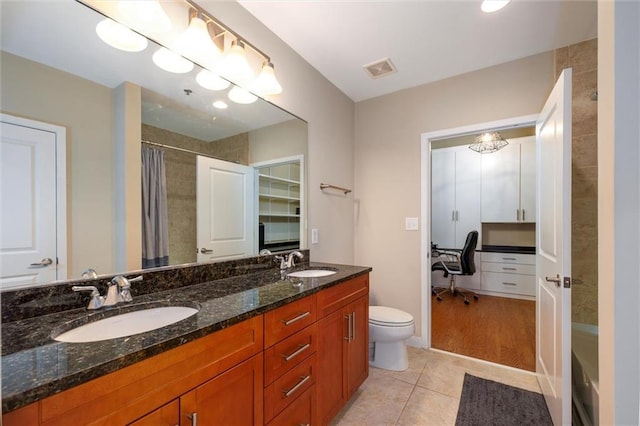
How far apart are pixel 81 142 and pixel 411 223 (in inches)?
94.1

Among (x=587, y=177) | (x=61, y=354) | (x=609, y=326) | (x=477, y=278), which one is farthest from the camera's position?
(x=477, y=278)

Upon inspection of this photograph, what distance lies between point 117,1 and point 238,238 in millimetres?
1223

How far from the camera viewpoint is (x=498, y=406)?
66.4 inches

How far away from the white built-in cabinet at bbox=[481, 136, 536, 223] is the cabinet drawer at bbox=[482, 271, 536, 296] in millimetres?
835

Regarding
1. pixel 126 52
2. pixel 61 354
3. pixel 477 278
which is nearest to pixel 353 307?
pixel 61 354

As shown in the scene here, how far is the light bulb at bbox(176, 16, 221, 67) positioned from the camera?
1.30 meters

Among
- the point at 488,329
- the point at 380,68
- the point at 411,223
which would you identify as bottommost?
the point at 488,329

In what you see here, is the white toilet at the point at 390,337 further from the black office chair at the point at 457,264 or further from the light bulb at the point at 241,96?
the black office chair at the point at 457,264

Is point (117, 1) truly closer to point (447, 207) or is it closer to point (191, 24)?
point (191, 24)

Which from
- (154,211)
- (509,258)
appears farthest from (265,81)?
(509,258)

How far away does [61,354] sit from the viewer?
624 mm

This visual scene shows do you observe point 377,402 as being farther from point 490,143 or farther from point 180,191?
point 490,143

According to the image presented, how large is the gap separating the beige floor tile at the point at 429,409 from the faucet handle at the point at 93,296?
166 cm

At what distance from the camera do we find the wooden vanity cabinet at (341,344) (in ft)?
4.49
